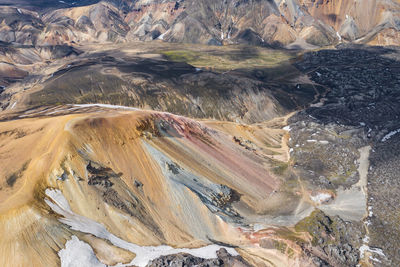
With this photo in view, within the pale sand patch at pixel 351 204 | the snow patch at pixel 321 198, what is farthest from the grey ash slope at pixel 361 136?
the snow patch at pixel 321 198

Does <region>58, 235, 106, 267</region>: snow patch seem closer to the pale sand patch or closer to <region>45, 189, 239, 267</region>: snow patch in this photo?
<region>45, 189, 239, 267</region>: snow patch

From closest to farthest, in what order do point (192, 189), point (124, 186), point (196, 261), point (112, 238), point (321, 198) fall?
1. point (196, 261)
2. point (112, 238)
3. point (124, 186)
4. point (192, 189)
5. point (321, 198)

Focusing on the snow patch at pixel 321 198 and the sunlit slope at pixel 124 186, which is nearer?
the sunlit slope at pixel 124 186

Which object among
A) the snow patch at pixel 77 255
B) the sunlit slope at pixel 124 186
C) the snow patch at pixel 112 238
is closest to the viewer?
the snow patch at pixel 77 255

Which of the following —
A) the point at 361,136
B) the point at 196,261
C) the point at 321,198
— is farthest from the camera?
the point at 361,136

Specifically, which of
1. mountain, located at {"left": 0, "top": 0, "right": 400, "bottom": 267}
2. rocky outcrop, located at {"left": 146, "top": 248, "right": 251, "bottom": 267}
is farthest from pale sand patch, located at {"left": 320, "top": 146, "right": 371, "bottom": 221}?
rocky outcrop, located at {"left": 146, "top": 248, "right": 251, "bottom": 267}

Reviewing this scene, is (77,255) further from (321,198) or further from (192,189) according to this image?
(321,198)

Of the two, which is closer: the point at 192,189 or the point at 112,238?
the point at 112,238

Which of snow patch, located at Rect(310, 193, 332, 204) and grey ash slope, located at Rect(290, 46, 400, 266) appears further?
snow patch, located at Rect(310, 193, 332, 204)

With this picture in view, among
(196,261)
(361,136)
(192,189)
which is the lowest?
(361,136)

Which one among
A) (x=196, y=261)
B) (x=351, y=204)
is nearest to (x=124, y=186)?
(x=196, y=261)

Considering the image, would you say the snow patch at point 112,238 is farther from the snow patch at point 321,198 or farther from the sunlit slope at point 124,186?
the snow patch at point 321,198
